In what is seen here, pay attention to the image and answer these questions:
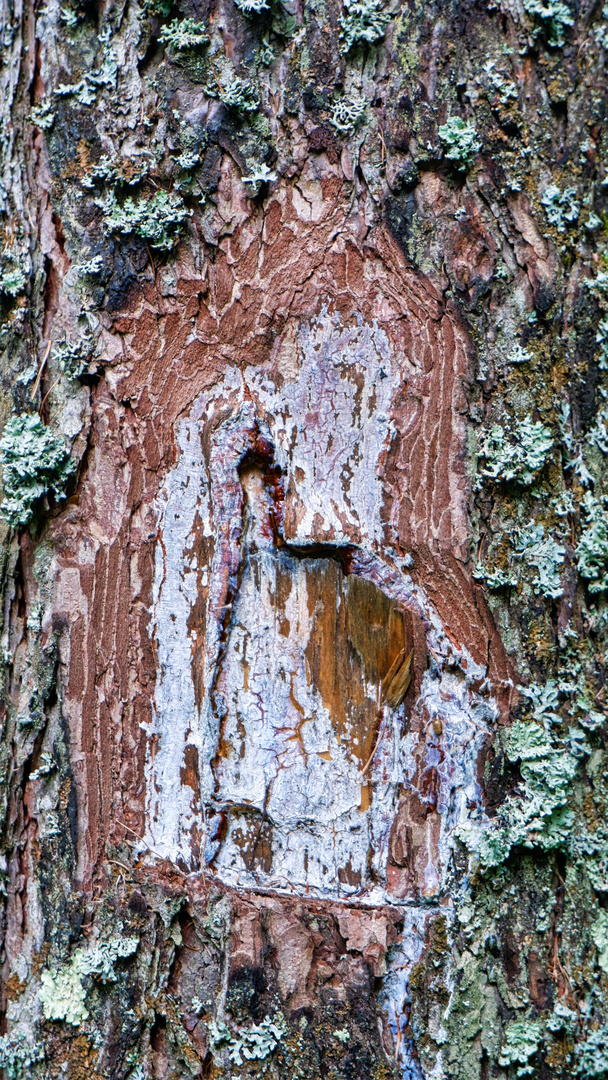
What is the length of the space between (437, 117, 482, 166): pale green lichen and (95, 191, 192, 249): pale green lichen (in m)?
0.52

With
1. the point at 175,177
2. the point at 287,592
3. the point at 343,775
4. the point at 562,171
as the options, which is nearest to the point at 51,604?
the point at 287,592

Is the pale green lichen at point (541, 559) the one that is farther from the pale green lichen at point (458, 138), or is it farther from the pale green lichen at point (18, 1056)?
the pale green lichen at point (18, 1056)

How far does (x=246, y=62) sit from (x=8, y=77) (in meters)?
0.55

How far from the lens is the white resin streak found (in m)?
1.44

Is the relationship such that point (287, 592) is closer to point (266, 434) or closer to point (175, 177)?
point (266, 434)

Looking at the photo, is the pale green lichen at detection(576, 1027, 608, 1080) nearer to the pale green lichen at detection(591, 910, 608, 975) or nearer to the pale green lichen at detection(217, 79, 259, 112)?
the pale green lichen at detection(591, 910, 608, 975)

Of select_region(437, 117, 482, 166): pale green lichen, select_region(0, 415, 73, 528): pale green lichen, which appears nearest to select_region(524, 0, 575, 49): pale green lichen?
select_region(437, 117, 482, 166): pale green lichen

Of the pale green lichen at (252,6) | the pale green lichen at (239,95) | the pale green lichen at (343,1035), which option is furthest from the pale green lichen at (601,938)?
the pale green lichen at (252,6)

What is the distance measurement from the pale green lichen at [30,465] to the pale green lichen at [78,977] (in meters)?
0.89

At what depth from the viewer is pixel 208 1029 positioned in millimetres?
1424

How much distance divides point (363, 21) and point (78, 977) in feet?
6.44

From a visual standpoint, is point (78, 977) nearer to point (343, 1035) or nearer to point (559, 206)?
point (343, 1035)

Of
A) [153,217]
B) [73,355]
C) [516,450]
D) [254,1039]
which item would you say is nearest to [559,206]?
[516,450]

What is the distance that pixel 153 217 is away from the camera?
1.49 m
